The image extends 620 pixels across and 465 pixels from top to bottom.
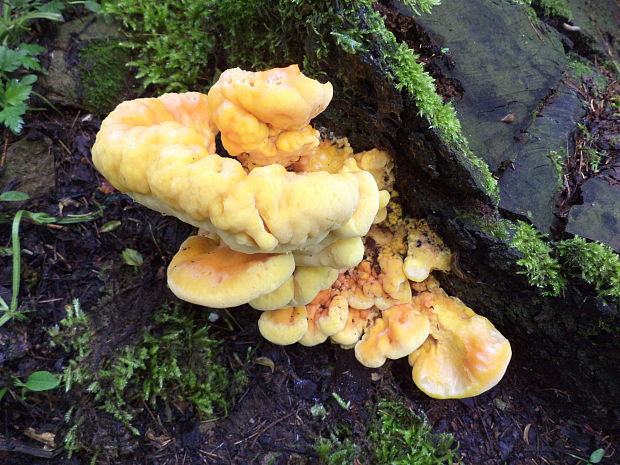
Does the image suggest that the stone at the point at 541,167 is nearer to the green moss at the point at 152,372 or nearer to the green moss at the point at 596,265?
the green moss at the point at 596,265

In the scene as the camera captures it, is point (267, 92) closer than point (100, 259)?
Yes

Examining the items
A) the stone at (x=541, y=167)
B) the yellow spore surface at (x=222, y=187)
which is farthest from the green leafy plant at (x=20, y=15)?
the stone at (x=541, y=167)

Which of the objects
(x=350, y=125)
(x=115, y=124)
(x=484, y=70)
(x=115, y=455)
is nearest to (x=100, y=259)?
(x=115, y=455)

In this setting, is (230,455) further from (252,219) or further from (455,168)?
(455,168)

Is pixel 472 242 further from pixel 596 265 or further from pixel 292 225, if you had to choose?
pixel 292 225

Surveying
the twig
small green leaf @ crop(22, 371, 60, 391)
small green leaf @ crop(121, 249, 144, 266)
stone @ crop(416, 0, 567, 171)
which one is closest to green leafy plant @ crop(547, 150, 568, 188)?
stone @ crop(416, 0, 567, 171)

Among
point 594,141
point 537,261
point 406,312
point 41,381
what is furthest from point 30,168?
point 594,141
